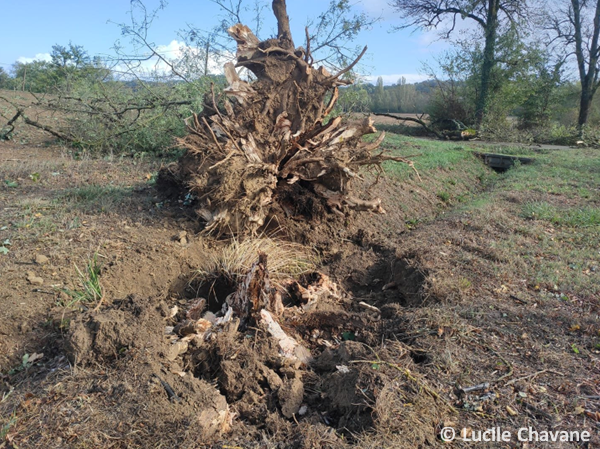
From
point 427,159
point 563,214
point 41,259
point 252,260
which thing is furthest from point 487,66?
point 41,259

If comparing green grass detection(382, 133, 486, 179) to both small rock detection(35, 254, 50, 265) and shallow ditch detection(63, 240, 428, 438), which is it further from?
small rock detection(35, 254, 50, 265)

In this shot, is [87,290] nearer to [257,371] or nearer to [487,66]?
[257,371]

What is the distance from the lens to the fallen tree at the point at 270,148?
4555mm

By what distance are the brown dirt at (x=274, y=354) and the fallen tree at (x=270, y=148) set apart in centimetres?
59

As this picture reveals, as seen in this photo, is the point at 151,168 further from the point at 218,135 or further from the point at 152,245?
the point at 152,245

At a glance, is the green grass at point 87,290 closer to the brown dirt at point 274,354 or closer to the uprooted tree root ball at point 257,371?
the brown dirt at point 274,354

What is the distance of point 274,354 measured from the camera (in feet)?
9.77

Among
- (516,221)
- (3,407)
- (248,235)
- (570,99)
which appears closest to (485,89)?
(570,99)

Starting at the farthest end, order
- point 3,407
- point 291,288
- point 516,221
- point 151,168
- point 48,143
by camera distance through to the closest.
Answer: point 48,143
point 151,168
point 516,221
point 291,288
point 3,407

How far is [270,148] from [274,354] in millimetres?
2615

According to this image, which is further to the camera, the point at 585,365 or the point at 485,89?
the point at 485,89

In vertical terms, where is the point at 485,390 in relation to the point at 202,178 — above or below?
below

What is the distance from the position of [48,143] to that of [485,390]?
9.65 metres

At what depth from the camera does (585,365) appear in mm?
2748
